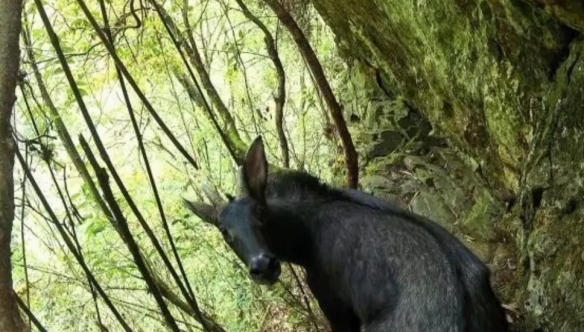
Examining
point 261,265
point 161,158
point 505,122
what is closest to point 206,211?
point 261,265

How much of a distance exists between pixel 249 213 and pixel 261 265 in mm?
476

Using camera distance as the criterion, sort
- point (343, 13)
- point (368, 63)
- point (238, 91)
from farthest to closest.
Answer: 1. point (238, 91)
2. point (368, 63)
3. point (343, 13)

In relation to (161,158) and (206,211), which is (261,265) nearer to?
(206,211)

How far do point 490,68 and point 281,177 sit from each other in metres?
1.45

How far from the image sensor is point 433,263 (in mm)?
4258

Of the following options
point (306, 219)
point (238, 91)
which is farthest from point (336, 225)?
point (238, 91)

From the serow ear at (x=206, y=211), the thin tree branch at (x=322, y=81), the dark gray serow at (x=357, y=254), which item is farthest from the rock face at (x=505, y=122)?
the serow ear at (x=206, y=211)

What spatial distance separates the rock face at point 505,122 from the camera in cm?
429

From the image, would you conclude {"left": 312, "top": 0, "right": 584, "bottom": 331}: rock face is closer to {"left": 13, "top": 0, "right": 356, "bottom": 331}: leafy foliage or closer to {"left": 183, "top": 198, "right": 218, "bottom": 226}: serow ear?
{"left": 13, "top": 0, "right": 356, "bottom": 331}: leafy foliage

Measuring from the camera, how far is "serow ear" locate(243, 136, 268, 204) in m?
4.56

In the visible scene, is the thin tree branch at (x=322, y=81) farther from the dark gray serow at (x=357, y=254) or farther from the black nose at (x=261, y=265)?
the black nose at (x=261, y=265)

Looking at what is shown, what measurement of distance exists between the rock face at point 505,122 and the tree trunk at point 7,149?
238 cm

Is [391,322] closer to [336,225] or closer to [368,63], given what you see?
[336,225]

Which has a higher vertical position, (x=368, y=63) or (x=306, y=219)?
(x=368, y=63)
